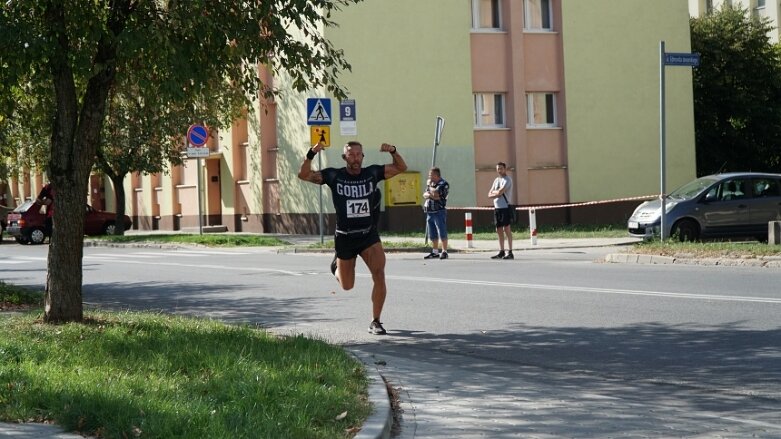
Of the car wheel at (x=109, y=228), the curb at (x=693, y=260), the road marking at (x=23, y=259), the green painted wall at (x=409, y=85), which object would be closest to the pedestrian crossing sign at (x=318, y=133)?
the road marking at (x=23, y=259)

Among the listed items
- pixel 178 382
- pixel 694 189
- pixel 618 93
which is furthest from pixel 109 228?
pixel 178 382

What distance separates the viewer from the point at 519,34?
35.6 metres

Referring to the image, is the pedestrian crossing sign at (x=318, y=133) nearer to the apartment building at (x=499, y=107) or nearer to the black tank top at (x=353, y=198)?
the apartment building at (x=499, y=107)

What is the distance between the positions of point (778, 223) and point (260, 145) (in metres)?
21.6

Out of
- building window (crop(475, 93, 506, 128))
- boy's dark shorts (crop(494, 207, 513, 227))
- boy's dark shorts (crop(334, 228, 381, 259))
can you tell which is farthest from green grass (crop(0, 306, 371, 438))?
building window (crop(475, 93, 506, 128))

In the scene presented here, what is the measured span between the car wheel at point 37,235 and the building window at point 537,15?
16.8 meters

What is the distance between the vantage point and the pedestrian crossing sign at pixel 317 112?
79.3ft

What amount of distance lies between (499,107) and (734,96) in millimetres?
11922

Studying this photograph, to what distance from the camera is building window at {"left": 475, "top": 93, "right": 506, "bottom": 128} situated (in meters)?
35.6

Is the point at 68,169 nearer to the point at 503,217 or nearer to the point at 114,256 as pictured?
the point at 503,217

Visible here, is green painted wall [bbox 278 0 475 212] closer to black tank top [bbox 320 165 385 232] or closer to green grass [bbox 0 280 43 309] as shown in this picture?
green grass [bbox 0 280 43 309]

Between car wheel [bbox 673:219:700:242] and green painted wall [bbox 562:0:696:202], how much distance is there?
13.0m

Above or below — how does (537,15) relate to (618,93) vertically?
above

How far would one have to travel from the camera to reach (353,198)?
1063 cm
